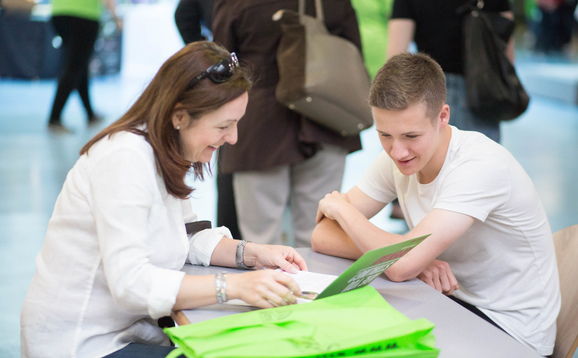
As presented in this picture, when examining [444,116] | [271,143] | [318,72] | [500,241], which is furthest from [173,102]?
[271,143]

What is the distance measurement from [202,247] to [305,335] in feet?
2.11

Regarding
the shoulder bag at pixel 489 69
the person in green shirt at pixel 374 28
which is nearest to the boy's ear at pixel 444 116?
the shoulder bag at pixel 489 69

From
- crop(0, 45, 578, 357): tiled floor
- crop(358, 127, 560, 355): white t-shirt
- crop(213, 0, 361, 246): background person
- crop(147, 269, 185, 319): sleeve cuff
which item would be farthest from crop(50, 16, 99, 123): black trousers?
crop(147, 269, 185, 319): sleeve cuff

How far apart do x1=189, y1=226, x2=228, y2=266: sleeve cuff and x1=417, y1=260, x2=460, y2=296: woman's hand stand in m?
0.57

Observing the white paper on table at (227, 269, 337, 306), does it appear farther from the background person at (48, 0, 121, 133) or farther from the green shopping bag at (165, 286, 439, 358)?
the background person at (48, 0, 121, 133)

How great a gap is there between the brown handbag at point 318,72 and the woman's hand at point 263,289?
132cm

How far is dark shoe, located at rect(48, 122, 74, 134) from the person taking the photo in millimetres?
6672

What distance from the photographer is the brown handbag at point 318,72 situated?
103 inches

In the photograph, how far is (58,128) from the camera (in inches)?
265

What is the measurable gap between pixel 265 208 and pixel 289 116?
0.45m

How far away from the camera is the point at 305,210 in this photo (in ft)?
10.1

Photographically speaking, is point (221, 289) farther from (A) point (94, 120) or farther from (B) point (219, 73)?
(A) point (94, 120)

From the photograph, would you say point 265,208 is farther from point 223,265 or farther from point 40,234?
point 40,234

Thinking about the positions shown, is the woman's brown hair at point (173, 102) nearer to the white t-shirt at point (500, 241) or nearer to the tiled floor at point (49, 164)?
the tiled floor at point (49, 164)
